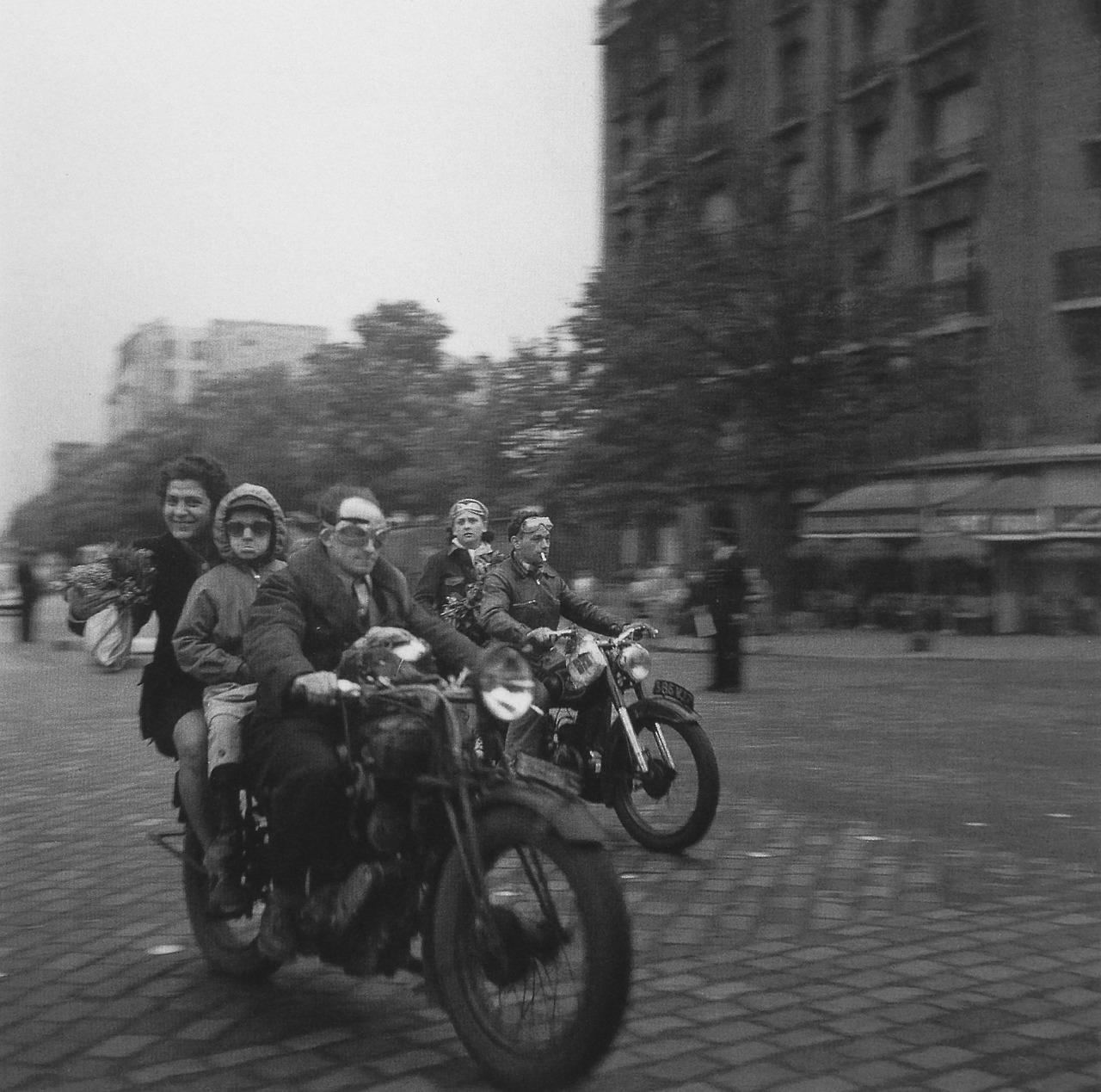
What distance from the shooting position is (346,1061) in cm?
379

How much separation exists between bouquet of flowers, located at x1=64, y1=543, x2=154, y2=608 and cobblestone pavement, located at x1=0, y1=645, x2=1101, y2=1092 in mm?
1168

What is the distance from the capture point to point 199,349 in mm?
125812

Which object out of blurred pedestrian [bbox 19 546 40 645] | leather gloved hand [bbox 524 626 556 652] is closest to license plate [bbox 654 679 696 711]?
leather gloved hand [bbox 524 626 556 652]

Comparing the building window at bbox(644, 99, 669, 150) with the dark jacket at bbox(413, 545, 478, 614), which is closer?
the dark jacket at bbox(413, 545, 478, 614)

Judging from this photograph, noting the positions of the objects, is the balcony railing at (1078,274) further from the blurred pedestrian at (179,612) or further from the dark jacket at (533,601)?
the blurred pedestrian at (179,612)

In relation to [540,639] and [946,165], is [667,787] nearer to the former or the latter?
[540,639]

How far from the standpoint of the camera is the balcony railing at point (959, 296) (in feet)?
95.6

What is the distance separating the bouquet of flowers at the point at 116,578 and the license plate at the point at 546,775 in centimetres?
181

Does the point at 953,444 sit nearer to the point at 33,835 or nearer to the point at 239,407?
the point at 33,835

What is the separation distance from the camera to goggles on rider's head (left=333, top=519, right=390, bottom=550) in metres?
4.34

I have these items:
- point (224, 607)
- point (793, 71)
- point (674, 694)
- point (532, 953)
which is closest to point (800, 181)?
point (793, 71)

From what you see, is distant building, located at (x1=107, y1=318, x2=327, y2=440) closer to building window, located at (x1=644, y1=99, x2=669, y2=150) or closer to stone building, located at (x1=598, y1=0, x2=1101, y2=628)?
building window, located at (x1=644, y1=99, x2=669, y2=150)

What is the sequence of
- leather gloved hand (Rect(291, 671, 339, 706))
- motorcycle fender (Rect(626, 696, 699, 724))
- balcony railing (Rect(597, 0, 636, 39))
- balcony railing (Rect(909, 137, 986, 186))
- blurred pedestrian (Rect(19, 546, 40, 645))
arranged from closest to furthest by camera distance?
leather gloved hand (Rect(291, 671, 339, 706))
motorcycle fender (Rect(626, 696, 699, 724))
blurred pedestrian (Rect(19, 546, 40, 645))
balcony railing (Rect(909, 137, 986, 186))
balcony railing (Rect(597, 0, 636, 39))

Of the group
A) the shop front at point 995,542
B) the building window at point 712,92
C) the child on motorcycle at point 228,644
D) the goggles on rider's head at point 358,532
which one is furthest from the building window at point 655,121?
the goggles on rider's head at point 358,532
